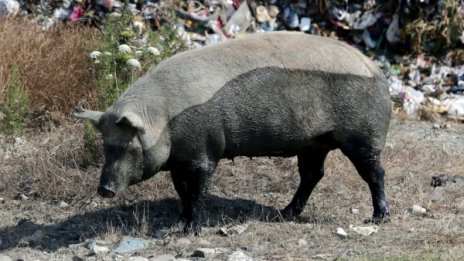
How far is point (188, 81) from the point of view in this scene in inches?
256

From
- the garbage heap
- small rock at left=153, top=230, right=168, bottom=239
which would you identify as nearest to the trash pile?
the garbage heap

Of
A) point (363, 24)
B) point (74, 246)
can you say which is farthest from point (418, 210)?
point (363, 24)

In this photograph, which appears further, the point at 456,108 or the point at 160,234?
the point at 456,108

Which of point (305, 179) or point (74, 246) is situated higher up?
point (305, 179)

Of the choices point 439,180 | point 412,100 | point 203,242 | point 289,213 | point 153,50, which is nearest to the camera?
point 203,242

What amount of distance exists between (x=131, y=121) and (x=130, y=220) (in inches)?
50.4

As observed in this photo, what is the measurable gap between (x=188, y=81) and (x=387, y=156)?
304 cm

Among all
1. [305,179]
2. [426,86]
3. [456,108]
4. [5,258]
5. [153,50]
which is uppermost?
[153,50]

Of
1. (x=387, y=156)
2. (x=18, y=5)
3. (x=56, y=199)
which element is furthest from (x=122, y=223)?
(x=18, y=5)

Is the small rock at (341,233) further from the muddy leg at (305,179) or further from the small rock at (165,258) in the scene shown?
the small rock at (165,258)

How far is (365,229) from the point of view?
22.6ft

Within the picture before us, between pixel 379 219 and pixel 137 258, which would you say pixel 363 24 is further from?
pixel 137 258

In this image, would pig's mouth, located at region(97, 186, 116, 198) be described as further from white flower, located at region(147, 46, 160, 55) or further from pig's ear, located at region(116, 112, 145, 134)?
white flower, located at region(147, 46, 160, 55)

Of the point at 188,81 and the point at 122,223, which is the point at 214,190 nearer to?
the point at 122,223
